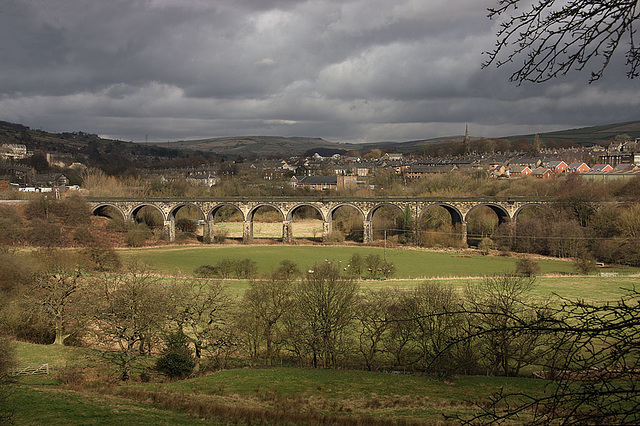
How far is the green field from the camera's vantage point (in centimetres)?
3566

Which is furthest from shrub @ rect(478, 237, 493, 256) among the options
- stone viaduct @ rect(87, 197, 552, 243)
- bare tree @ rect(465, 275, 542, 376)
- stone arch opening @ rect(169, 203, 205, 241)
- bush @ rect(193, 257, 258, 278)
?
stone arch opening @ rect(169, 203, 205, 241)

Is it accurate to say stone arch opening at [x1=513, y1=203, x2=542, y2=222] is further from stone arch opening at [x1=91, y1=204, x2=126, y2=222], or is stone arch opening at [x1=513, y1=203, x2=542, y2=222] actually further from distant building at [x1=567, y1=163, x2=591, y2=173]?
stone arch opening at [x1=91, y1=204, x2=126, y2=222]

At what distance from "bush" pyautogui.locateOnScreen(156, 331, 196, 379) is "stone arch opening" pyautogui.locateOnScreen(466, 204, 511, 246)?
35908mm

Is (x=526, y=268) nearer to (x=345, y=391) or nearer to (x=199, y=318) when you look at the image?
(x=345, y=391)

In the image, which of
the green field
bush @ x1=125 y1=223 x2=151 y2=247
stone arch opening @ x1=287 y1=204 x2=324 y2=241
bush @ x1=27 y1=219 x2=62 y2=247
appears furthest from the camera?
stone arch opening @ x1=287 y1=204 x2=324 y2=241

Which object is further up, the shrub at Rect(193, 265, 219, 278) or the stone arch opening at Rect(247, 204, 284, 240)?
the stone arch opening at Rect(247, 204, 284, 240)

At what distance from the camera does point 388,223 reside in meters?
52.7

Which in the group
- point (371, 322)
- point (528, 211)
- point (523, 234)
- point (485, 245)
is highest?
point (528, 211)

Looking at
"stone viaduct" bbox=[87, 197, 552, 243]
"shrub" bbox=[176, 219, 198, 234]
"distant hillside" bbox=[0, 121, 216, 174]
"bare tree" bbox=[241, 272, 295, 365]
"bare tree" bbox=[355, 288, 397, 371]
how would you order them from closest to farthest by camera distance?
1. "bare tree" bbox=[355, 288, 397, 371]
2. "bare tree" bbox=[241, 272, 295, 365]
3. "stone viaduct" bbox=[87, 197, 552, 243]
4. "shrub" bbox=[176, 219, 198, 234]
5. "distant hillside" bbox=[0, 121, 216, 174]

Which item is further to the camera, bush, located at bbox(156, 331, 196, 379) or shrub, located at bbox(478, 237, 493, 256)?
shrub, located at bbox(478, 237, 493, 256)

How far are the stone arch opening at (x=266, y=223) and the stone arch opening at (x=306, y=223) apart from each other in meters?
1.60

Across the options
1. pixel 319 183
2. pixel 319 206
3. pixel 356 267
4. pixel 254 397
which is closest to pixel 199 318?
pixel 254 397

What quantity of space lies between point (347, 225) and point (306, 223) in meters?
10.1

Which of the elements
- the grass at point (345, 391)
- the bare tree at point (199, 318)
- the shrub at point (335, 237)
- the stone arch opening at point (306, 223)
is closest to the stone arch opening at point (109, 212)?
the stone arch opening at point (306, 223)
